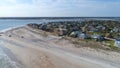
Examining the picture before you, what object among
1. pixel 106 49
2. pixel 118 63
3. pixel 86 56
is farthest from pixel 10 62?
pixel 106 49

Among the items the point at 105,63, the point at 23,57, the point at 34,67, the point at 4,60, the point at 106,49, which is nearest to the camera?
the point at 34,67

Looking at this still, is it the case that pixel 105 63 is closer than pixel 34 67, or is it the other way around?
pixel 34 67

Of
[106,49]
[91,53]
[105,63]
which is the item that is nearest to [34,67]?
[105,63]

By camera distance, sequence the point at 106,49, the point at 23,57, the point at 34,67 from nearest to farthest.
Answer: the point at 34,67, the point at 23,57, the point at 106,49

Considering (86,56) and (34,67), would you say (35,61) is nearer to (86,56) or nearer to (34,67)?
(34,67)

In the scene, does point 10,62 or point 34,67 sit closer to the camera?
point 34,67

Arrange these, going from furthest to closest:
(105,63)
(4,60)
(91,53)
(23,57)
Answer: (91,53) → (23,57) → (4,60) → (105,63)

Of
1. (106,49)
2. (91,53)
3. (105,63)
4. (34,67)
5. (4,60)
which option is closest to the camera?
(34,67)

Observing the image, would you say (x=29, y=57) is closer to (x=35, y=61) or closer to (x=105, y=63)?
(x=35, y=61)

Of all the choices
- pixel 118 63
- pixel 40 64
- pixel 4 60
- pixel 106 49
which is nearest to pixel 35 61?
pixel 40 64
